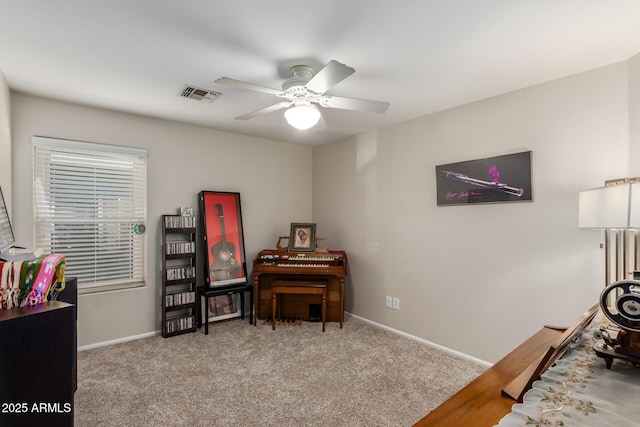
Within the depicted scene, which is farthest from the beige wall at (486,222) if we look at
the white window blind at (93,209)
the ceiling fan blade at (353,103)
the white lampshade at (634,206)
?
the white window blind at (93,209)

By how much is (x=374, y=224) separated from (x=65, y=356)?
3176 millimetres

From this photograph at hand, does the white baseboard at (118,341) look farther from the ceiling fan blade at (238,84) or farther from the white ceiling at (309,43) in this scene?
the ceiling fan blade at (238,84)

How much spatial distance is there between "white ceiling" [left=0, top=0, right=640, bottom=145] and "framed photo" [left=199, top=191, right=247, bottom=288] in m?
1.46

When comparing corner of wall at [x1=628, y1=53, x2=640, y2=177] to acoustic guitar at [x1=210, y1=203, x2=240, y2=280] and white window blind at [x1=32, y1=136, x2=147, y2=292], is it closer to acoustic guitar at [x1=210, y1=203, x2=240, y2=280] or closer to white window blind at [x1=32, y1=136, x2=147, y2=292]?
acoustic guitar at [x1=210, y1=203, x2=240, y2=280]

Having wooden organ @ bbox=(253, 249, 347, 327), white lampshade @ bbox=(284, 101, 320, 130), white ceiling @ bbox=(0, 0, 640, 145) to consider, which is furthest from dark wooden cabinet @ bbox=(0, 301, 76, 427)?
wooden organ @ bbox=(253, 249, 347, 327)

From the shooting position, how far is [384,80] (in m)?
2.53

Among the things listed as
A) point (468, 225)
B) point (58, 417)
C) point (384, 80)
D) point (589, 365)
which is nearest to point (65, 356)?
point (58, 417)

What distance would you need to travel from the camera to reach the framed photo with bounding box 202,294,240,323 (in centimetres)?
397

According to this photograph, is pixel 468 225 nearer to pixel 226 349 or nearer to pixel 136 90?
pixel 226 349

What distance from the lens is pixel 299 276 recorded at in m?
4.19

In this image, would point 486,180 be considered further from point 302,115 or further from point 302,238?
point 302,238

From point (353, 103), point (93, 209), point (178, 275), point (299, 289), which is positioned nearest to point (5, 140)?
point (93, 209)

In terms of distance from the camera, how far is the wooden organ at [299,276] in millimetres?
3830

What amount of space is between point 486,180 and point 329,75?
1.86m
